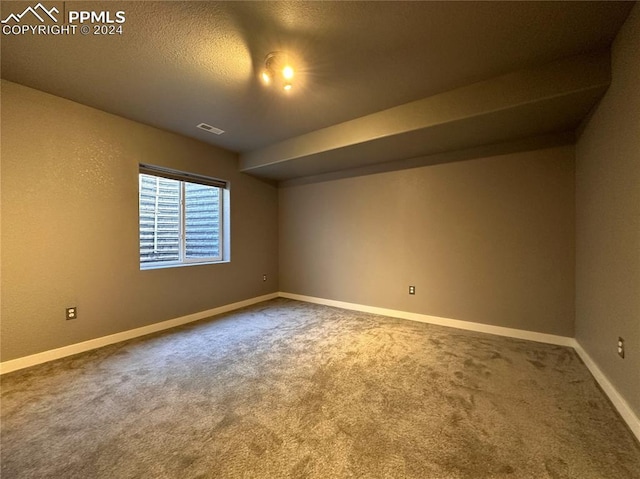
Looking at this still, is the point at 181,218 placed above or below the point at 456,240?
above

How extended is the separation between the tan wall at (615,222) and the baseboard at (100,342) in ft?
13.4

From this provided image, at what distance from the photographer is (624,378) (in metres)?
1.65

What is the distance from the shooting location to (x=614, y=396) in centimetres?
174

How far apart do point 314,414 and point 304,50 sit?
2468 mm

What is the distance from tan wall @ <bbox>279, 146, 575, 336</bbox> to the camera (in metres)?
2.77

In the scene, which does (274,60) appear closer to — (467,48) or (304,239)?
(467,48)

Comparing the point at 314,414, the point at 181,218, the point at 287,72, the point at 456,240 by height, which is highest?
the point at 287,72

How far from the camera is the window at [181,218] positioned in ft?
10.9

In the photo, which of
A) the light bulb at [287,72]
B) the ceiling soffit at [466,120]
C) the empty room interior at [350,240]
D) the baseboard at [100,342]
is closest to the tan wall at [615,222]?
the empty room interior at [350,240]

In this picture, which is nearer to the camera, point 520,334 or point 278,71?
point 278,71

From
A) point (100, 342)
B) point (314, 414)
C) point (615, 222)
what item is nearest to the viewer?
point (314, 414)

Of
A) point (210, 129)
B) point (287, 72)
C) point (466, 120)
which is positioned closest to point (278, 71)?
point (287, 72)

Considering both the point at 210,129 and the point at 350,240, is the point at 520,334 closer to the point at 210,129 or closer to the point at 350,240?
the point at 350,240

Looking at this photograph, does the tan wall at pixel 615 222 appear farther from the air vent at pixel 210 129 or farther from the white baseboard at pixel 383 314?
the air vent at pixel 210 129
